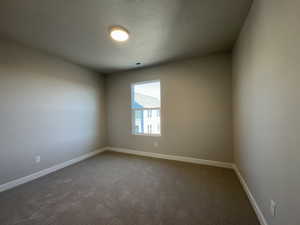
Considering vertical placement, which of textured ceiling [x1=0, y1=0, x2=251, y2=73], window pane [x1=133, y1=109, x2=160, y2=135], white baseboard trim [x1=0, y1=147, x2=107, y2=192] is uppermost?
textured ceiling [x1=0, y1=0, x2=251, y2=73]

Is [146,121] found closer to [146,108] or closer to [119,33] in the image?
[146,108]

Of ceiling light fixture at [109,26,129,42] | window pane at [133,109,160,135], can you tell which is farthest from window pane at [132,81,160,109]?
ceiling light fixture at [109,26,129,42]

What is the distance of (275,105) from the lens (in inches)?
43.2

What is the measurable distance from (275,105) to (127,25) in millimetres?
2035

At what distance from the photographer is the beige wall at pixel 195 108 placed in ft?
9.04

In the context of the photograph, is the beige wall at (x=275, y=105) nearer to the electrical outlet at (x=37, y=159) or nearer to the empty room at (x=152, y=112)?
the empty room at (x=152, y=112)

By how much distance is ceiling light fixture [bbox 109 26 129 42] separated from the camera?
1883 mm

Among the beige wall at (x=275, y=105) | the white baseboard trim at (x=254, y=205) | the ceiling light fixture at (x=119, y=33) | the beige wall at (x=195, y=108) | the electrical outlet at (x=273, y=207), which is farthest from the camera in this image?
the beige wall at (x=195, y=108)

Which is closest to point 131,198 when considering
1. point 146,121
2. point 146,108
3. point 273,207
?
point 273,207

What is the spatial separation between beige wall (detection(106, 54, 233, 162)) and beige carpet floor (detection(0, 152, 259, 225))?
20.5 inches

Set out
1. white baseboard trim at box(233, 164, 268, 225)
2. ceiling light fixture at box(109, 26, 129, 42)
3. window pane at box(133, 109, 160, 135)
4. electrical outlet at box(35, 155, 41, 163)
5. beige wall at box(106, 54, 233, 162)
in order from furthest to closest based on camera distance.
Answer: window pane at box(133, 109, 160, 135)
beige wall at box(106, 54, 233, 162)
electrical outlet at box(35, 155, 41, 163)
ceiling light fixture at box(109, 26, 129, 42)
white baseboard trim at box(233, 164, 268, 225)

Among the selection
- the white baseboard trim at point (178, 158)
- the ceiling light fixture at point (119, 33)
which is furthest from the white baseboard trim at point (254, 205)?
the ceiling light fixture at point (119, 33)

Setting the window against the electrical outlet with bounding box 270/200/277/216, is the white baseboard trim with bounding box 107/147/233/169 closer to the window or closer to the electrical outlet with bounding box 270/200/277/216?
the window

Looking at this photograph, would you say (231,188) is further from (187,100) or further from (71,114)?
(71,114)
